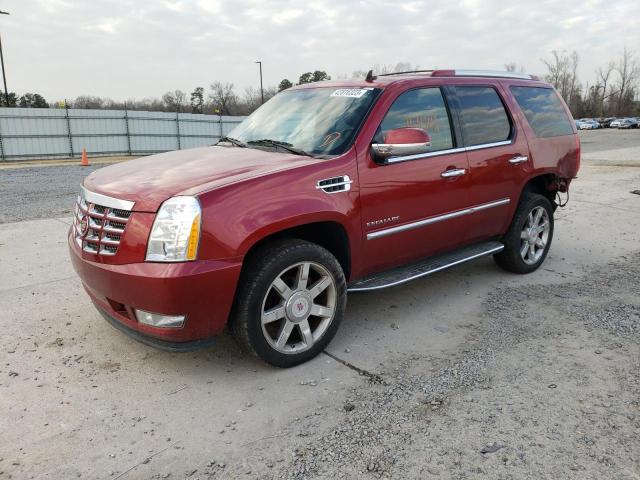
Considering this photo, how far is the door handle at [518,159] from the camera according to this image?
4.81 metres

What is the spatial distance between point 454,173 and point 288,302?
188 centimetres

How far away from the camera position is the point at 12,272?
5.30m

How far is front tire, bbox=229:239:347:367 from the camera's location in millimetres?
3119

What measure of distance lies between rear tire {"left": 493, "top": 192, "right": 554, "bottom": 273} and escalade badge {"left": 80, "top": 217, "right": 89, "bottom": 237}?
3840 mm

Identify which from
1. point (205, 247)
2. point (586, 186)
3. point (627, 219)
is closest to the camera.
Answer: point (205, 247)

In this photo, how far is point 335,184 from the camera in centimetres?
344

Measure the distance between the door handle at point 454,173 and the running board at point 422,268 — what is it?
72cm

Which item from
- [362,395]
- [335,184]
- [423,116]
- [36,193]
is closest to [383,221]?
[335,184]

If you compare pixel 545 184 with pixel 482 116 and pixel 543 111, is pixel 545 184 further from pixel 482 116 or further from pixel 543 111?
pixel 482 116

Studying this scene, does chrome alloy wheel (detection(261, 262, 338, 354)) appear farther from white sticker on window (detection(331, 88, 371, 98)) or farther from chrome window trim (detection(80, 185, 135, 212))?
white sticker on window (detection(331, 88, 371, 98))

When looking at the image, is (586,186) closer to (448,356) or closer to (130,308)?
(448,356)

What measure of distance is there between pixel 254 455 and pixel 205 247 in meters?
1.13

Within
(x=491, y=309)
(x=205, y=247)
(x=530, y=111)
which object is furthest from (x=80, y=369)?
(x=530, y=111)

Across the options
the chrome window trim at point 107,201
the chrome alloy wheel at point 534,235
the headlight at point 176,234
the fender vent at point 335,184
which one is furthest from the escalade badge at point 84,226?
the chrome alloy wheel at point 534,235
